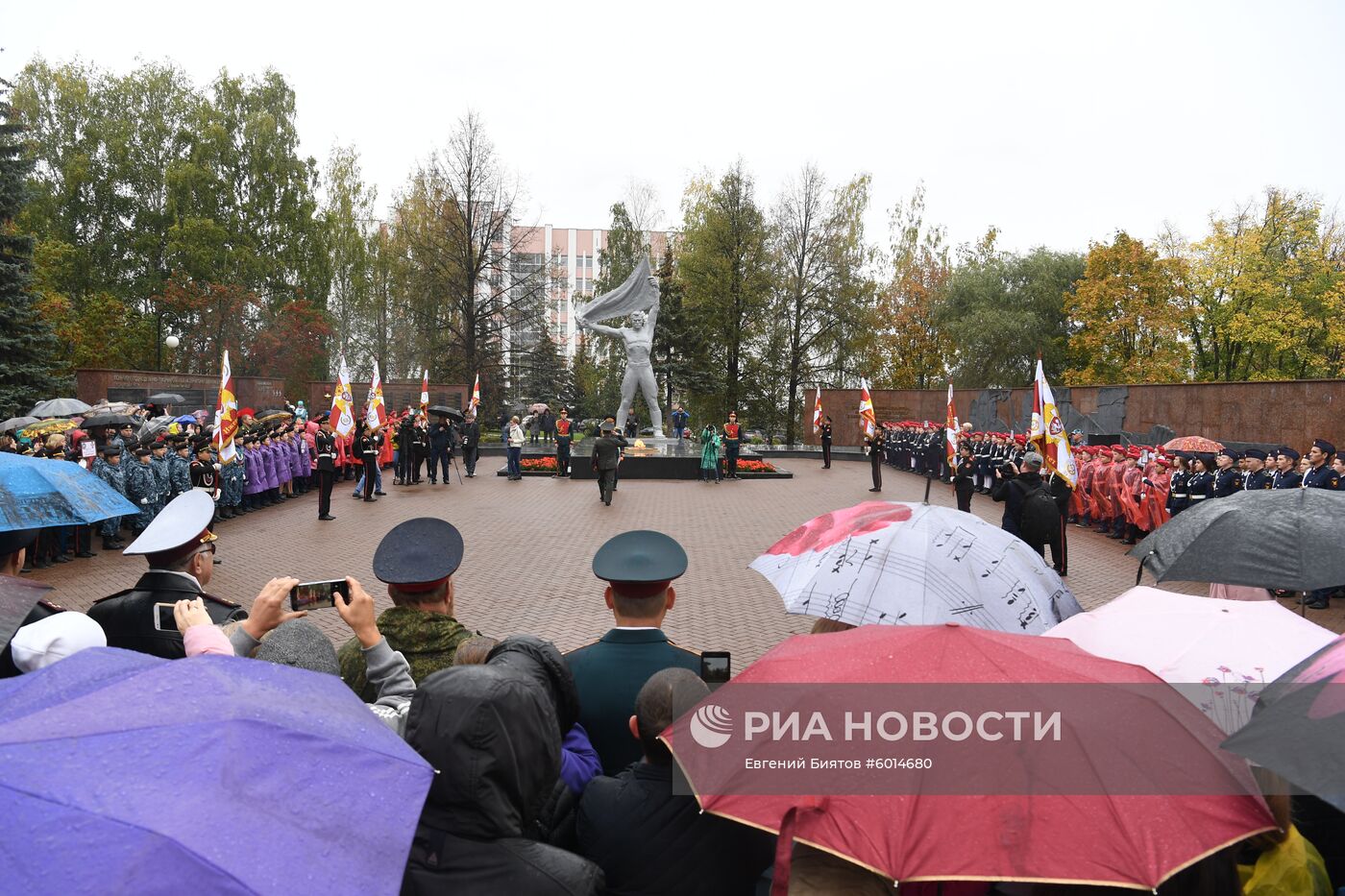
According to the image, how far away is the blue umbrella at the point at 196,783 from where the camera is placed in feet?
4.80

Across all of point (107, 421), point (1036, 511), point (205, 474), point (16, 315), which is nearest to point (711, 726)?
point (1036, 511)

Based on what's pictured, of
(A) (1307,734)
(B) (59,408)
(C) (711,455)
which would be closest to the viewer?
(A) (1307,734)

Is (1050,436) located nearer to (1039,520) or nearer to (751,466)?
(1039,520)

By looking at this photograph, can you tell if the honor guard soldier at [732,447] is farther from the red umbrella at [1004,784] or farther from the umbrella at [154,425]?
the red umbrella at [1004,784]

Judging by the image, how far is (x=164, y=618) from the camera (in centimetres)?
393

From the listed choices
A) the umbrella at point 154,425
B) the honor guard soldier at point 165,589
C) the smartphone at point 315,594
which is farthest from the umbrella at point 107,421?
the smartphone at point 315,594

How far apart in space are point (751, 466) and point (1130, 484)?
586 inches

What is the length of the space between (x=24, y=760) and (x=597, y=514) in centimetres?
1717

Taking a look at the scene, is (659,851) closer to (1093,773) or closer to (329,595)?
(1093,773)

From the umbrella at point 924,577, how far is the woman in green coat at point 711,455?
21.9 meters

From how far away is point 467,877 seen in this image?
7.07 ft

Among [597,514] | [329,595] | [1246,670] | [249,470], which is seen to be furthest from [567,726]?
[249,470]

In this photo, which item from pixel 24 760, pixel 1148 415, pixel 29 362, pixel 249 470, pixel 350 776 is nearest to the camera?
pixel 24 760

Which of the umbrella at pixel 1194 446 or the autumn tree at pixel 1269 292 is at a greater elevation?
the autumn tree at pixel 1269 292
